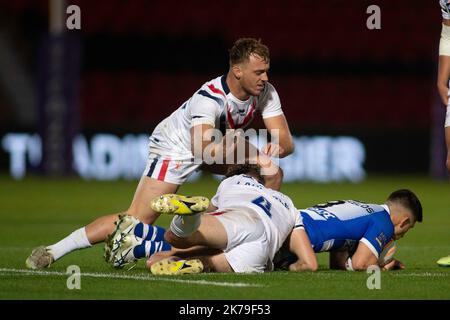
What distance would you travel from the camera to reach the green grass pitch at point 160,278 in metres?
6.27

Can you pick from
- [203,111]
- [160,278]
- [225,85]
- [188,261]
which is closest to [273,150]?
[225,85]

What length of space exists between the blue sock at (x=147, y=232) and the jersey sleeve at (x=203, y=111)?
2.80 ft

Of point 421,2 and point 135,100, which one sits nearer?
point 135,100

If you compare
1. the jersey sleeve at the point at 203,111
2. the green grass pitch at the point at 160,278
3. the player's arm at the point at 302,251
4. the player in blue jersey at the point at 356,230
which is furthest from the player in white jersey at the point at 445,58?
the jersey sleeve at the point at 203,111

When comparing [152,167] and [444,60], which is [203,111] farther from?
[444,60]

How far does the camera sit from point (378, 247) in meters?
7.57

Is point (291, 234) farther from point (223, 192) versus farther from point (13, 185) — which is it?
point (13, 185)

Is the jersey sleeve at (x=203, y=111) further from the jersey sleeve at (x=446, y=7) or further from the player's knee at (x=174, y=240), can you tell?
the jersey sleeve at (x=446, y=7)

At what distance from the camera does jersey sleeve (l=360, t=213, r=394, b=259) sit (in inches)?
297

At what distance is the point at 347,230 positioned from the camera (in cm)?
765

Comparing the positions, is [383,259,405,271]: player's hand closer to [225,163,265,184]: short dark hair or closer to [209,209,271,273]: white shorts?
[209,209,271,273]: white shorts

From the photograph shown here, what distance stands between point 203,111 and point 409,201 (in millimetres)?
1665

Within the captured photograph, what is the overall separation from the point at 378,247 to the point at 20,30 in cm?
1593

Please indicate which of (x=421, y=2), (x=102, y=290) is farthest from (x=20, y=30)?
(x=102, y=290)
